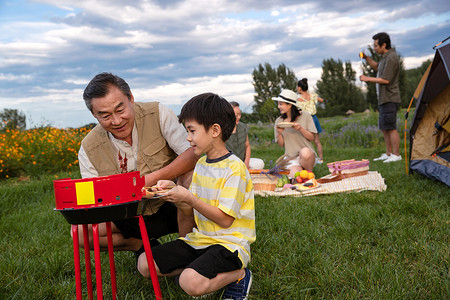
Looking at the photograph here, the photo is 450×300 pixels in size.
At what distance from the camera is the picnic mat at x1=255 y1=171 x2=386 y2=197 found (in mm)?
4375

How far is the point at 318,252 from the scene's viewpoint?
2584 mm

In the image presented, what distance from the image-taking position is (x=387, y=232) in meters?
2.93

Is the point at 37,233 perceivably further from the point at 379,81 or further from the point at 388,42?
the point at 388,42

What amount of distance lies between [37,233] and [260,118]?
12917 millimetres

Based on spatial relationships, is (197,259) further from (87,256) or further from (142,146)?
(142,146)

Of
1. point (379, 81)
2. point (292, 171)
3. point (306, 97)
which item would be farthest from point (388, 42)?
point (292, 171)

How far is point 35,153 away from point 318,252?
18.4 feet

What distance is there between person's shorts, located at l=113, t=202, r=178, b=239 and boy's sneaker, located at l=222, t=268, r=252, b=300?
639 millimetres

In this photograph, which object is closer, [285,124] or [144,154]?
[144,154]

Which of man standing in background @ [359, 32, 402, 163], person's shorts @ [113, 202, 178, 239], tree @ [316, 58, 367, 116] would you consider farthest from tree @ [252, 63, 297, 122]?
person's shorts @ [113, 202, 178, 239]

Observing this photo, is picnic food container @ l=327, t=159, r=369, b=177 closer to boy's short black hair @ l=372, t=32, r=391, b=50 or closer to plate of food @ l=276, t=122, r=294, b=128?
plate of food @ l=276, t=122, r=294, b=128

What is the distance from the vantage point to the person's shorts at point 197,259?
1873mm

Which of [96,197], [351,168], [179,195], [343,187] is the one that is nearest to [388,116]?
[351,168]

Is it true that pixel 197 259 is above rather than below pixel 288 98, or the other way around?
below
